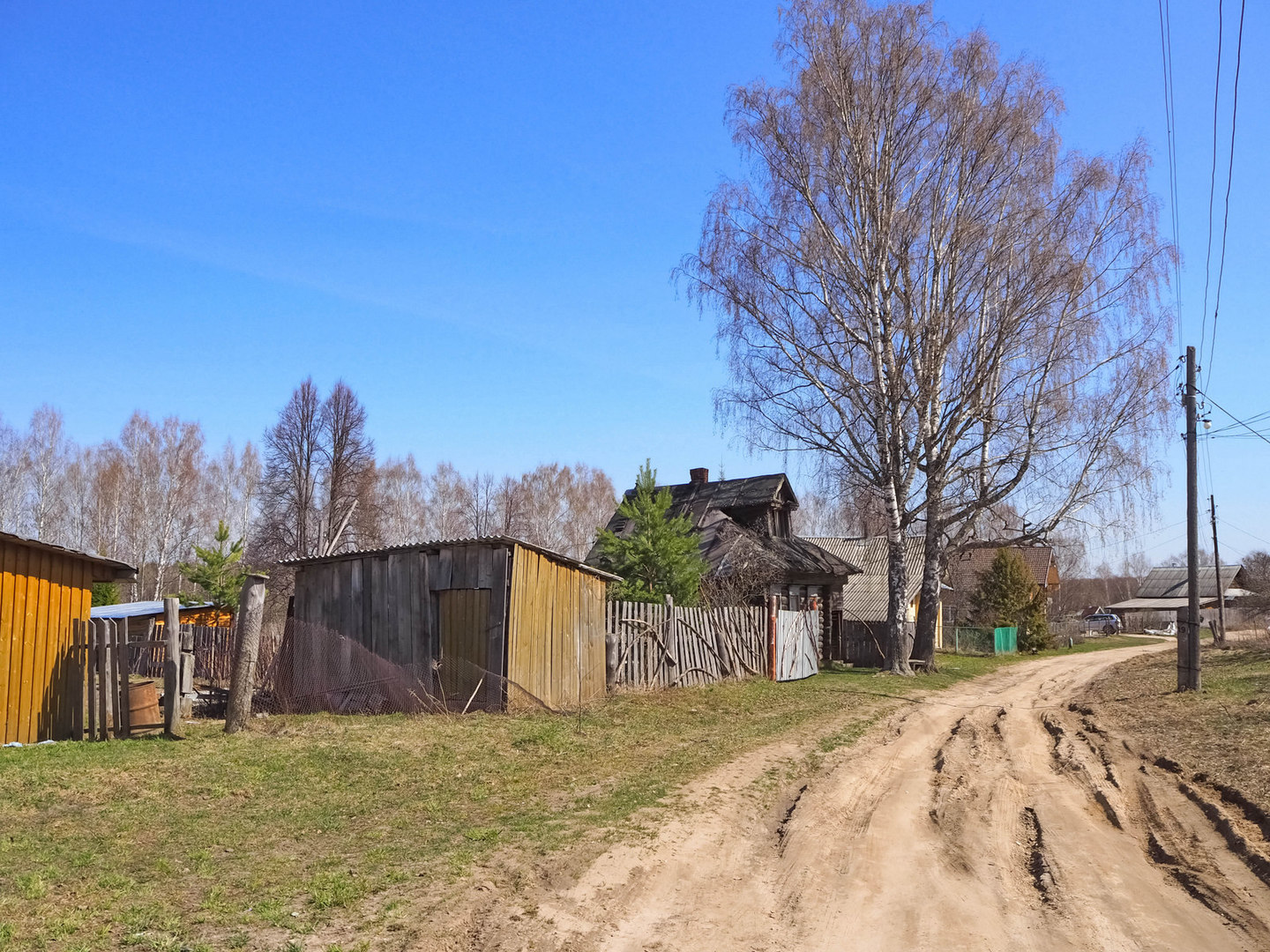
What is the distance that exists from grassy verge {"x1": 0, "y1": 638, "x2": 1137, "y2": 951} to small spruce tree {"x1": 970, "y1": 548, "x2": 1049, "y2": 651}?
101ft

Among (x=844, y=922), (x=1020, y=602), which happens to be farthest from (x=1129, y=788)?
(x=1020, y=602)

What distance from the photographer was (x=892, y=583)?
26516 millimetres

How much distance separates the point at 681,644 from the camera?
20.1m

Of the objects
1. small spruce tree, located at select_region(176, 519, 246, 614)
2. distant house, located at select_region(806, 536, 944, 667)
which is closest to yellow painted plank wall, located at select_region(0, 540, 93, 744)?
distant house, located at select_region(806, 536, 944, 667)

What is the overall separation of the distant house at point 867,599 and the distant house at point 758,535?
62.9 inches

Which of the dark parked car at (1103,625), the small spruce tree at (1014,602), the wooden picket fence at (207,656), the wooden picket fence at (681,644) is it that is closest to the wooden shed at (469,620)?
the wooden picket fence at (681,644)

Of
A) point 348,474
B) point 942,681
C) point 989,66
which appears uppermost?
point 989,66

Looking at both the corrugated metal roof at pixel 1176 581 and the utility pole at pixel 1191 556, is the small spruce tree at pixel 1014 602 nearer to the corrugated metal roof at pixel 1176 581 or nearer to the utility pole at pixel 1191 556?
the utility pole at pixel 1191 556

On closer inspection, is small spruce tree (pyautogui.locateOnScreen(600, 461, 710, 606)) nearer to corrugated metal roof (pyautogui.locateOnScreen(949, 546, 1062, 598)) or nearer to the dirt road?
the dirt road

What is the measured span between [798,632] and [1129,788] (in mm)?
15115

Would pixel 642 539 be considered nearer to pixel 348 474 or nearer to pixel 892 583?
pixel 892 583

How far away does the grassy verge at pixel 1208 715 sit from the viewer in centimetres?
1078

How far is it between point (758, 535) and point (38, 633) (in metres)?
23.4

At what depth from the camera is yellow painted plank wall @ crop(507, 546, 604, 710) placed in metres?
15.6
